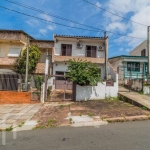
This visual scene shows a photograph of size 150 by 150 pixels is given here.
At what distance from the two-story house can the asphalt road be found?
13.4 m

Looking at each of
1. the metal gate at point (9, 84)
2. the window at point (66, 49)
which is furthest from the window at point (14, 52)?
the window at point (66, 49)

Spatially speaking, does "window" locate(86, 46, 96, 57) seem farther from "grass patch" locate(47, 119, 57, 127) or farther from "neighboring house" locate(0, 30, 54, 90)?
"grass patch" locate(47, 119, 57, 127)

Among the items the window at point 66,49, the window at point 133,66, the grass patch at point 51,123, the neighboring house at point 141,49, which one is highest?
the neighboring house at point 141,49

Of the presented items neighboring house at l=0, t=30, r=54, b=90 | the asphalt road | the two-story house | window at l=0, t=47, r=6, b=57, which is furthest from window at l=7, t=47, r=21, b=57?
the asphalt road

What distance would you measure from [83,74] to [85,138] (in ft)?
21.1

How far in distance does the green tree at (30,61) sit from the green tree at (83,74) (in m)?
7.88

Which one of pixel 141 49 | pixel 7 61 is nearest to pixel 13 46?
pixel 7 61

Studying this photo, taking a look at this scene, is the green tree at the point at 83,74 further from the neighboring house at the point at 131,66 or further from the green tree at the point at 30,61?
the neighboring house at the point at 131,66

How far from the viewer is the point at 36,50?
57.9ft

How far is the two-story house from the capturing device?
18188mm

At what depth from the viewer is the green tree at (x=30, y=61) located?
53.4 ft

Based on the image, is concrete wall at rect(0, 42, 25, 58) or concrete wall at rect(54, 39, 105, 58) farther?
concrete wall at rect(54, 39, 105, 58)

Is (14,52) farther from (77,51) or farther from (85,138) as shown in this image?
(85,138)

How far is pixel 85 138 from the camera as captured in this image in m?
4.24
